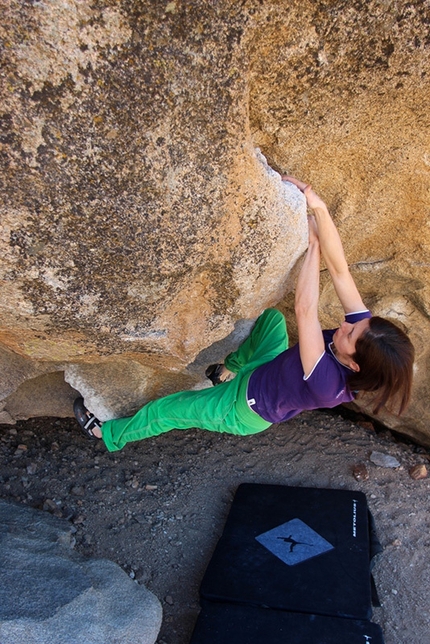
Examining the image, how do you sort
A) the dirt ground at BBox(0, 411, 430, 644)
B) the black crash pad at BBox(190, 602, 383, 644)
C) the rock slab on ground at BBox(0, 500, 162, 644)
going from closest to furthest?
the rock slab on ground at BBox(0, 500, 162, 644) < the black crash pad at BBox(190, 602, 383, 644) < the dirt ground at BBox(0, 411, 430, 644)

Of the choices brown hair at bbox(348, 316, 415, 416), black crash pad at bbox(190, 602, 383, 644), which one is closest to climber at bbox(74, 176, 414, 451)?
brown hair at bbox(348, 316, 415, 416)

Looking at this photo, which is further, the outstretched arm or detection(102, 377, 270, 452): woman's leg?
detection(102, 377, 270, 452): woman's leg

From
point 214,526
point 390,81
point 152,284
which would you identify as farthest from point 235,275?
point 214,526

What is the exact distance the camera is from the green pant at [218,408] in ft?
6.94

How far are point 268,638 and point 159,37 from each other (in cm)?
206

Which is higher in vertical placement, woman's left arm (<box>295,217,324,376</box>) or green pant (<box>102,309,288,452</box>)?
woman's left arm (<box>295,217,324,376</box>)

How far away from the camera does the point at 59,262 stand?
1.46 meters

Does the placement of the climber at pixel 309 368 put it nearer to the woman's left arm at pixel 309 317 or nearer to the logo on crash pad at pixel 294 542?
A: the woman's left arm at pixel 309 317

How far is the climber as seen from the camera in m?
1.70

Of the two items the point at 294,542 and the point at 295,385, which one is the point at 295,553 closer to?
the point at 294,542

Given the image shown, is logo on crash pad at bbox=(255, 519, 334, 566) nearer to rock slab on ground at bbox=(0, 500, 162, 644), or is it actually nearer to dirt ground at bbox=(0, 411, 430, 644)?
dirt ground at bbox=(0, 411, 430, 644)

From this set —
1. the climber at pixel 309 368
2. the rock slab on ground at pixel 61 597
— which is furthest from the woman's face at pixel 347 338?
the rock slab on ground at pixel 61 597

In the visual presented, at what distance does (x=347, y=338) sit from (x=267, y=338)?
20.2 inches

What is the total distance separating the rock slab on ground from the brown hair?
3.70 feet
